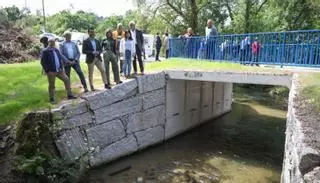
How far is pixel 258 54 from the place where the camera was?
12.3m

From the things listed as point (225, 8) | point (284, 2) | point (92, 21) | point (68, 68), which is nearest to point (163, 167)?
point (68, 68)

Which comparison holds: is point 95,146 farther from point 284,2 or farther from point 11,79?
point 284,2

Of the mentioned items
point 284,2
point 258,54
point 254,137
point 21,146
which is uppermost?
point 284,2

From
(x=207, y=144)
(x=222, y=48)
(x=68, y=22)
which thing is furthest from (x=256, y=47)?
(x=68, y=22)

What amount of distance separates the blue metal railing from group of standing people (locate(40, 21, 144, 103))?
3481mm

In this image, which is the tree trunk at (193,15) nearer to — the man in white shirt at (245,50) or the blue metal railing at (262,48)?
the blue metal railing at (262,48)

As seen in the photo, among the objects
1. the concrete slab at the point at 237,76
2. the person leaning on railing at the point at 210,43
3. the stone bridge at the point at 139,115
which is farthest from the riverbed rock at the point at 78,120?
the person leaning on railing at the point at 210,43

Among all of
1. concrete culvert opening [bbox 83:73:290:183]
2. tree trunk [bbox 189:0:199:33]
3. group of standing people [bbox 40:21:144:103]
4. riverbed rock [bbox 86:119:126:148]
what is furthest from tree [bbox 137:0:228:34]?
riverbed rock [bbox 86:119:126:148]

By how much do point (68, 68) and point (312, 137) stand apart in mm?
7014

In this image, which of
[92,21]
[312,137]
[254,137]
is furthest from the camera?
[92,21]

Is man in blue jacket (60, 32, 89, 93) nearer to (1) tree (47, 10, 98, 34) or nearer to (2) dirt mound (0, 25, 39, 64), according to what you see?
(2) dirt mound (0, 25, 39, 64)

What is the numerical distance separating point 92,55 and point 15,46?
10032 millimetres

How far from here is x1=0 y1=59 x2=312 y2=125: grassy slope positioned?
9039 millimetres

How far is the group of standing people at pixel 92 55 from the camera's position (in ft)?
28.8
